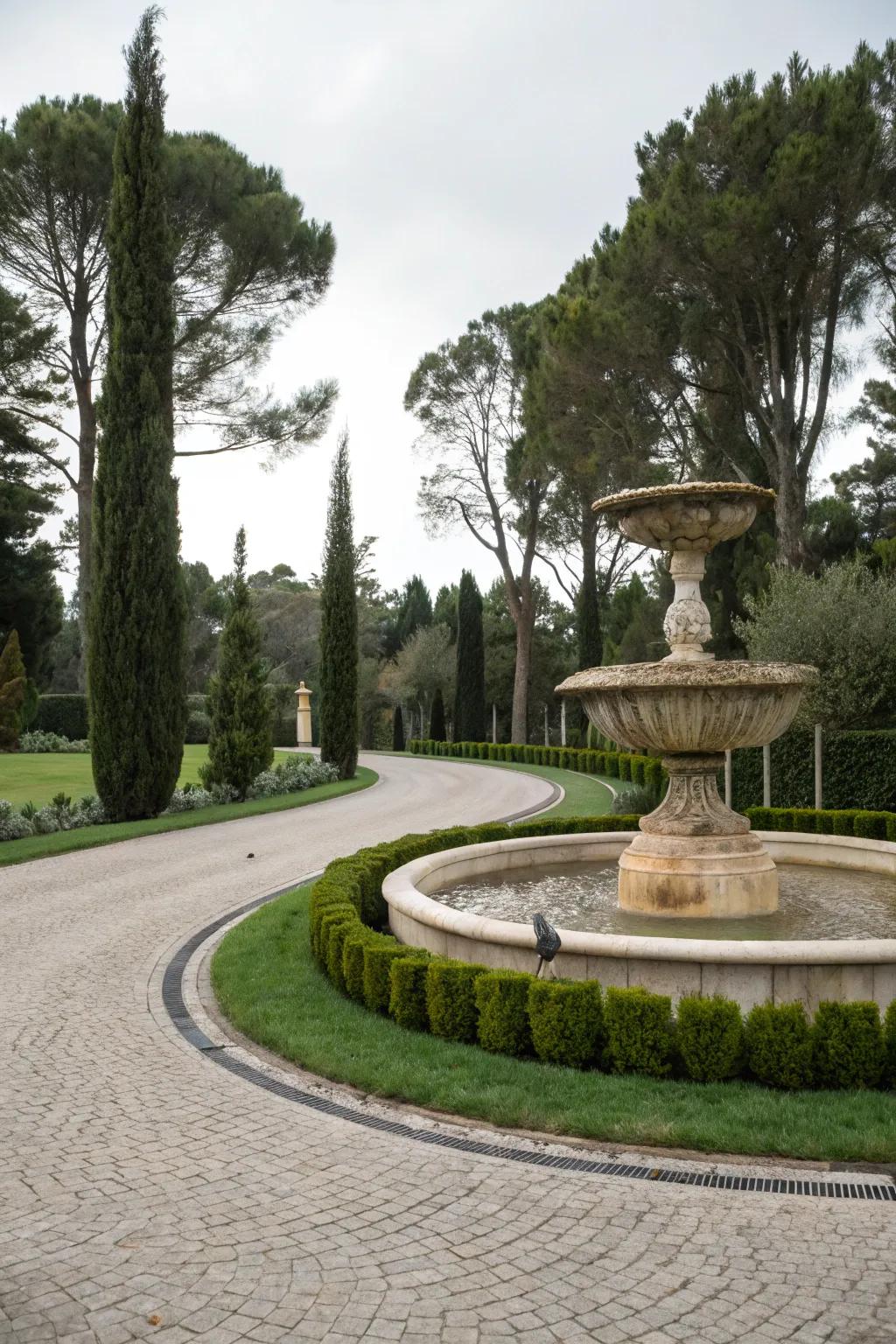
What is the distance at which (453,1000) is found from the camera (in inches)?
218

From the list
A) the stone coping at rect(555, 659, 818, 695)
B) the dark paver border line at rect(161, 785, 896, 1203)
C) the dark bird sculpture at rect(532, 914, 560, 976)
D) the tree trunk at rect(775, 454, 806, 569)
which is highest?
the tree trunk at rect(775, 454, 806, 569)

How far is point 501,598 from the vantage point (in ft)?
173

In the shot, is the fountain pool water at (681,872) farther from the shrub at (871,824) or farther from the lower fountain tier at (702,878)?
the shrub at (871,824)

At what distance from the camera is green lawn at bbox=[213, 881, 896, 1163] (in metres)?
4.19

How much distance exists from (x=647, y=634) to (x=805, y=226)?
1601 centimetres

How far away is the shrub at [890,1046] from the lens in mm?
4703

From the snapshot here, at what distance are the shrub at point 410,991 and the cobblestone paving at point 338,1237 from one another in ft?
3.50

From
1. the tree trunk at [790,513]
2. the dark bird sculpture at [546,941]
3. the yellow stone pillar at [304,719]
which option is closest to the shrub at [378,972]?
the dark bird sculpture at [546,941]

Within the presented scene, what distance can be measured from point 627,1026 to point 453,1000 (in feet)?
3.44

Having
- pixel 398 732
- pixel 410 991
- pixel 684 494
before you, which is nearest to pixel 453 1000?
pixel 410 991

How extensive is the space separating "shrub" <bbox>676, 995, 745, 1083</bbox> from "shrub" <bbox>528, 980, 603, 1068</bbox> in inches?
18.0

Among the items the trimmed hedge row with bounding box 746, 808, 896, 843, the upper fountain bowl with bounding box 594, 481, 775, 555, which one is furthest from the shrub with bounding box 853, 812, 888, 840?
the upper fountain bowl with bounding box 594, 481, 775, 555

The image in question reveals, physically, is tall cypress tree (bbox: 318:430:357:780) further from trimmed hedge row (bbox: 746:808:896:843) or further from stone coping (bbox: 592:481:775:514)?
stone coping (bbox: 592:481:775:514)

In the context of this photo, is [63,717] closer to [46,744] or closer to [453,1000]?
[46,744]
